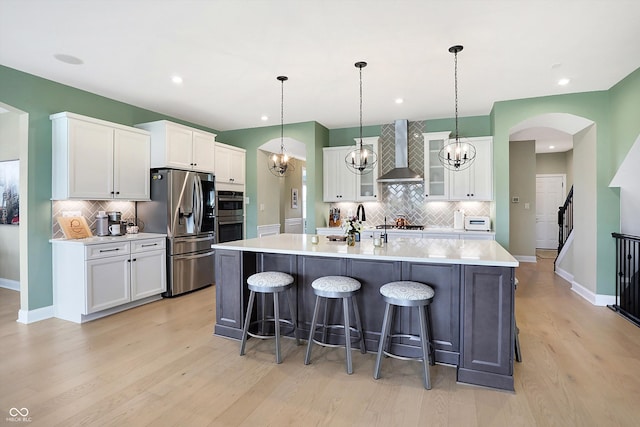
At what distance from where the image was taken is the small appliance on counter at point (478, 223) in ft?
16.7

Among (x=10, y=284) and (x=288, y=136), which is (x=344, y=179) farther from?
(x=10, y=284)

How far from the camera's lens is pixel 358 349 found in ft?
9.64

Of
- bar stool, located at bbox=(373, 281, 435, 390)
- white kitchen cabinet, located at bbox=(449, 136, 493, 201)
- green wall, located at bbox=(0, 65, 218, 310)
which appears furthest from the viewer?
white kitchen cabinet, located at bbox=(449, 136, 493, 201)

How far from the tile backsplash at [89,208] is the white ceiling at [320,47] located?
1.44m

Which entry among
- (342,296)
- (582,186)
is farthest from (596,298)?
(342,296)

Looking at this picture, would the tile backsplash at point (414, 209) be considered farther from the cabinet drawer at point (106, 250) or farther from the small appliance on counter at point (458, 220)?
the cabinet drawer at point (106, 250)

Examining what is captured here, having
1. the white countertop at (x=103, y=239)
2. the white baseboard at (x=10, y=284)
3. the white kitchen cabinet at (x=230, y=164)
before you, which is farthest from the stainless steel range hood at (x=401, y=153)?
the white baseboard at (x=10, y=284)

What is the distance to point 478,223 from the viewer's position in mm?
5137

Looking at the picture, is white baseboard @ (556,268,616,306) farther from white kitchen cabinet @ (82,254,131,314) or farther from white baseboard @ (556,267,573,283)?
Result: white kitchen cabinet @ (82,254,131,314)

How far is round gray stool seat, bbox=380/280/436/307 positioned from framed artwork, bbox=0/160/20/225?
577 cm

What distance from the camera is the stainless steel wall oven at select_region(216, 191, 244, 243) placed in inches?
222

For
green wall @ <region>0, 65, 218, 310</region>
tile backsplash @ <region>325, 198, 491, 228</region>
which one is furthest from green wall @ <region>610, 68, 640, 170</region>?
green wall @ <region>0, 65, 218, 310</region>

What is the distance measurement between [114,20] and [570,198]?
8.07 meters

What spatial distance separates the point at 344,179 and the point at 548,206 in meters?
6.44
